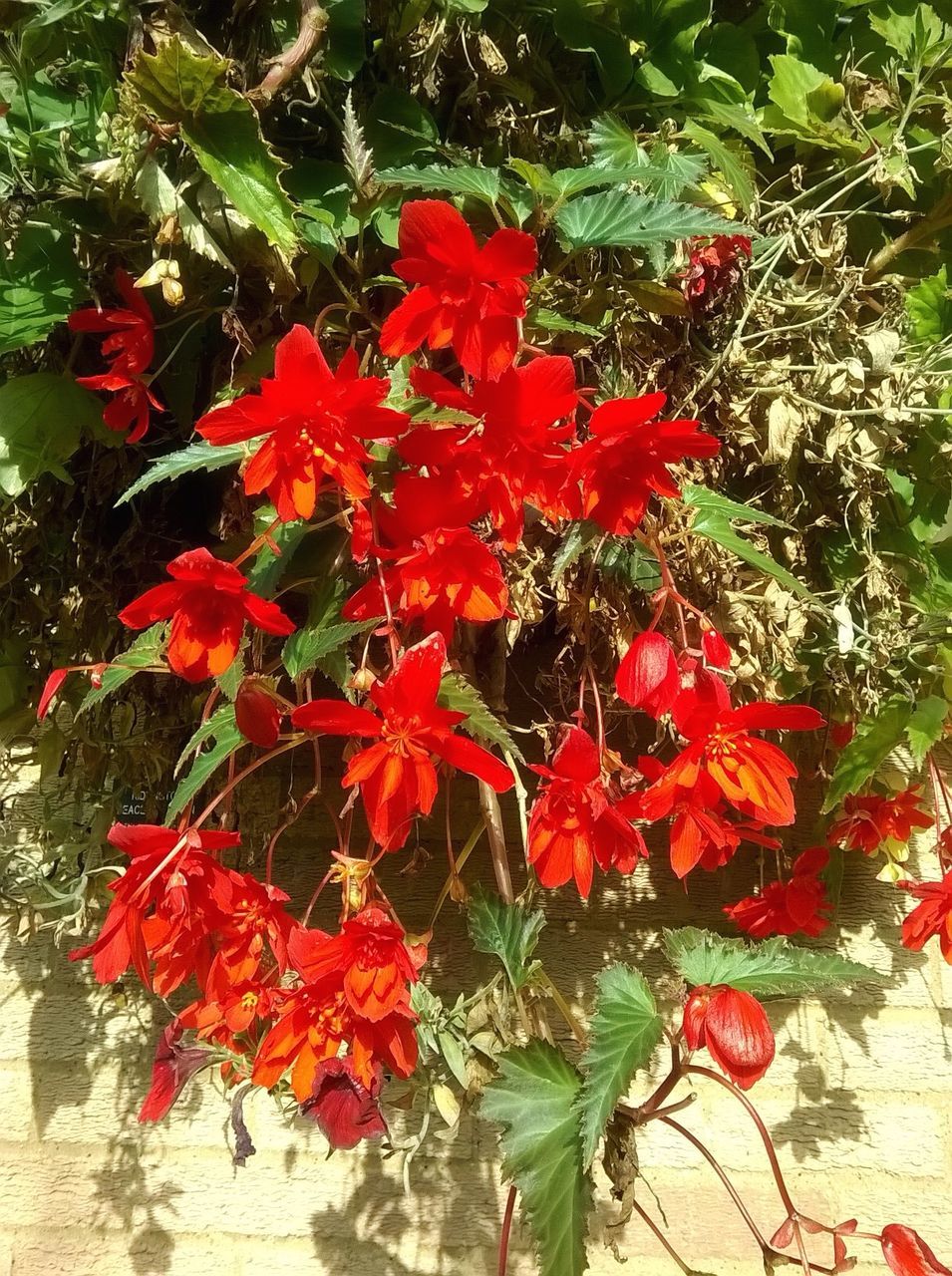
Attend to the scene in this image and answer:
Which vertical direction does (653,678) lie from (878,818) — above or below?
above

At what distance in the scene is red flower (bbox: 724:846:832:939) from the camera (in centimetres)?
81

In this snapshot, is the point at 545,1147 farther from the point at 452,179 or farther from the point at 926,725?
the point at 452,179

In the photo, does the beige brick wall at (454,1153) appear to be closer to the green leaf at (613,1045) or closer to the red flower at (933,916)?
the red flower at (933,916)

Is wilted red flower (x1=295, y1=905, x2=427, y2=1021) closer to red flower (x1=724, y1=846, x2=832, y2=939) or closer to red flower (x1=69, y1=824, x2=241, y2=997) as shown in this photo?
red flower (x1=69, y1=824, x2=241, y2=997)

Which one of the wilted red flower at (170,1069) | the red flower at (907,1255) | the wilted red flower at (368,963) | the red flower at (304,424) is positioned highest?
the red flower at (304,424)

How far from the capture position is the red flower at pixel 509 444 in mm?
496

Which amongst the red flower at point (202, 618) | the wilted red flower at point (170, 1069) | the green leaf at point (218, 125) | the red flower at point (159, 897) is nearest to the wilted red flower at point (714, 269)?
the green leaf at point (218, 125)

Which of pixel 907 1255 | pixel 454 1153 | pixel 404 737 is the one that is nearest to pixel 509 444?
pixel 404 737

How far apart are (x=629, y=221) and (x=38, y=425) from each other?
0.45m

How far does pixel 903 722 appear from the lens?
78 cm

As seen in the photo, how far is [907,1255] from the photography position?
629 mm

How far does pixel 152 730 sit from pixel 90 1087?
425mm

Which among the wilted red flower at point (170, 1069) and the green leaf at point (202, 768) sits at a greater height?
the green leaf at point (202, 768)

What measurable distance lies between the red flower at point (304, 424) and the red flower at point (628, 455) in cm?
11
